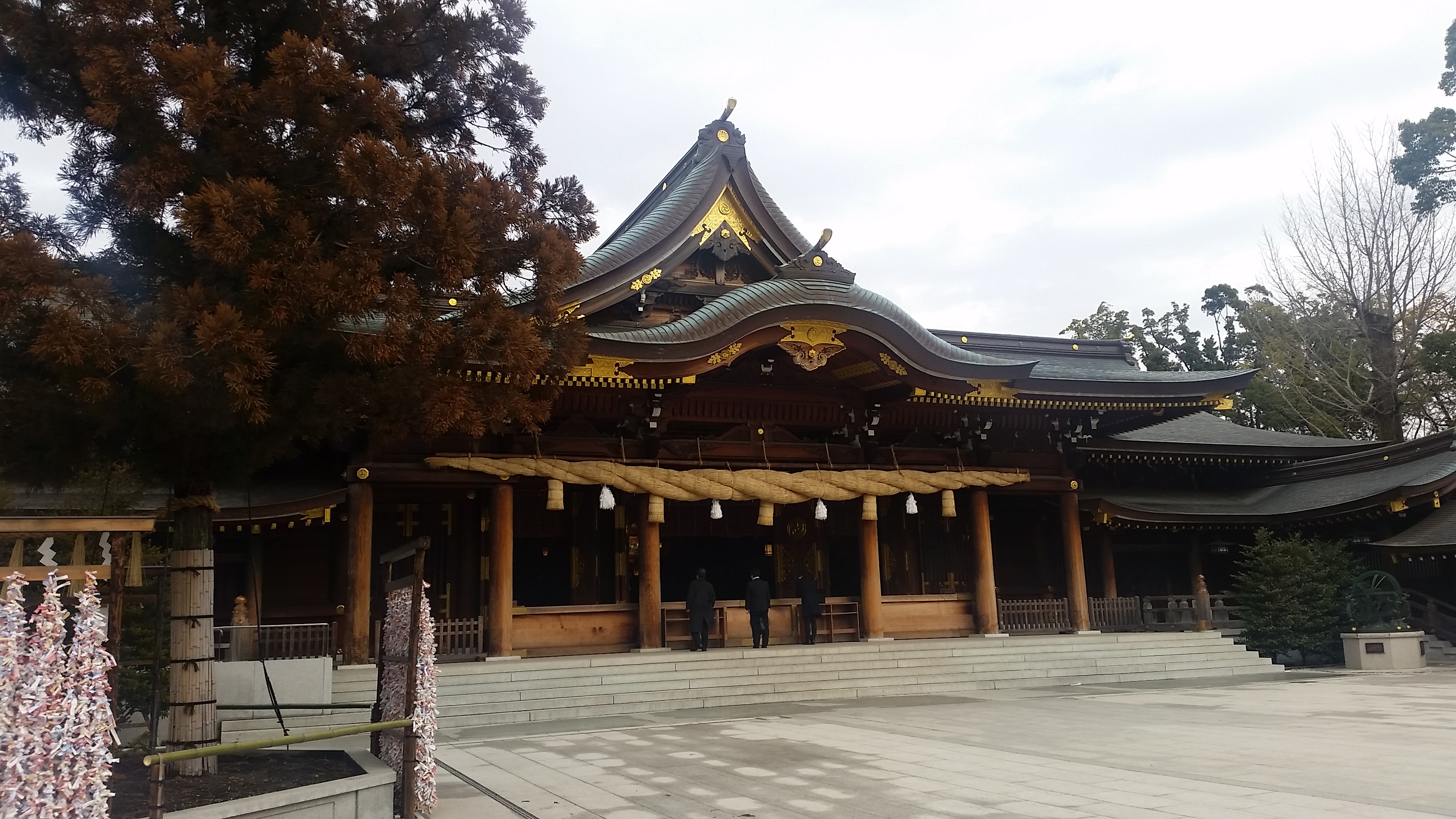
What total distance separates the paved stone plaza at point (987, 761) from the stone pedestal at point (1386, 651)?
4.62 meters

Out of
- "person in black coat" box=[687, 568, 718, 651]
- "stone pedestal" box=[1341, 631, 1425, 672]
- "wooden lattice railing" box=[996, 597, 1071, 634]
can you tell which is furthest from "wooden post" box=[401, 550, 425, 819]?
"stone pedestal" box=[1341, 631, 1425, 672]

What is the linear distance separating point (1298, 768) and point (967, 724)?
3.65 meters

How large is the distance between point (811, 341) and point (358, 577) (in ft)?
24.6

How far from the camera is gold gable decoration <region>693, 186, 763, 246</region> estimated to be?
17.4 m

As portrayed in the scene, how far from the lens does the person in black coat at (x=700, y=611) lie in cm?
1507

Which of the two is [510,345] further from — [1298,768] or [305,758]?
[1298,768]

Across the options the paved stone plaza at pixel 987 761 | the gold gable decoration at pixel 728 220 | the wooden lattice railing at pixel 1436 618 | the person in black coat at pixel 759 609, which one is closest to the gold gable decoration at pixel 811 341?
the gold gable decoration at pixel 728 220

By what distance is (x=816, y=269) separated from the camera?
15.2 meters

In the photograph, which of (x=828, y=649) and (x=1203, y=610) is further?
(x=1203, y=610)

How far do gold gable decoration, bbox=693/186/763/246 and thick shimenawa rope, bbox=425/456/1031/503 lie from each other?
440 cm

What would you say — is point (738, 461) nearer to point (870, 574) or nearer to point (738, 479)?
point (738, 479)

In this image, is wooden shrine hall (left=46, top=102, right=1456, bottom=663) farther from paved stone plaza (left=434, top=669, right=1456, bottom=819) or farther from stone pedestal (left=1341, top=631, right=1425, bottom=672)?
paved stone plaza (left=434, top=669, right=1456, bottom=819)

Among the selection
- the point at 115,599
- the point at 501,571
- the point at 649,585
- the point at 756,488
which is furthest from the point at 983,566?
the point at 115,599

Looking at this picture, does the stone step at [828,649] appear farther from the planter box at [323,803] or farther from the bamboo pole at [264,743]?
the planter box at [323,803]
